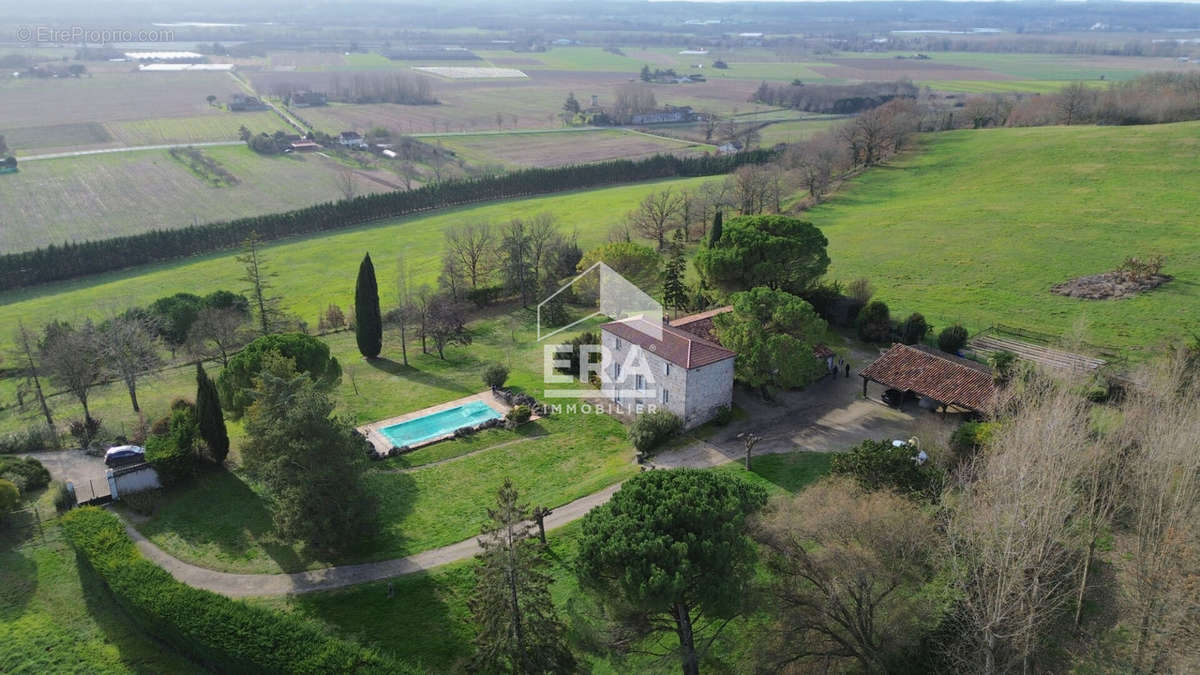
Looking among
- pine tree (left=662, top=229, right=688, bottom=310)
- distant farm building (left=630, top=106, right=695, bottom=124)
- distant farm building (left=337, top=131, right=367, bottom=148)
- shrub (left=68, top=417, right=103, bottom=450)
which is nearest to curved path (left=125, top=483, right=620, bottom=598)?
shrub (left=68, top=417, right=103, bottom=450)

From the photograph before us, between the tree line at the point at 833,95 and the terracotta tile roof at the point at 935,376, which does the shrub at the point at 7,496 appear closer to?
the terracotta tile roof at the point at 935,376

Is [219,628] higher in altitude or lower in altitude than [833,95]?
lower

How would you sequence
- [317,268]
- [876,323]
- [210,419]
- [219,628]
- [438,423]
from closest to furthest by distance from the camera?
[219,628] < [210,419] < [438,423] < [876,323] < [317,268]

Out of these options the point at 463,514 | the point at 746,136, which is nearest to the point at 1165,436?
the point at 463,514

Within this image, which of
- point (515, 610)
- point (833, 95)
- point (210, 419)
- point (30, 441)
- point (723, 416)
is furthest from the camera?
point (833, 95)

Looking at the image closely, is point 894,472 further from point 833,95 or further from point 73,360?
point 833,95

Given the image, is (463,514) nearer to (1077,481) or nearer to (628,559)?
(628,559)

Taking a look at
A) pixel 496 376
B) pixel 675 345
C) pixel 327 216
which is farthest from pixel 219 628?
pixel 327 216
